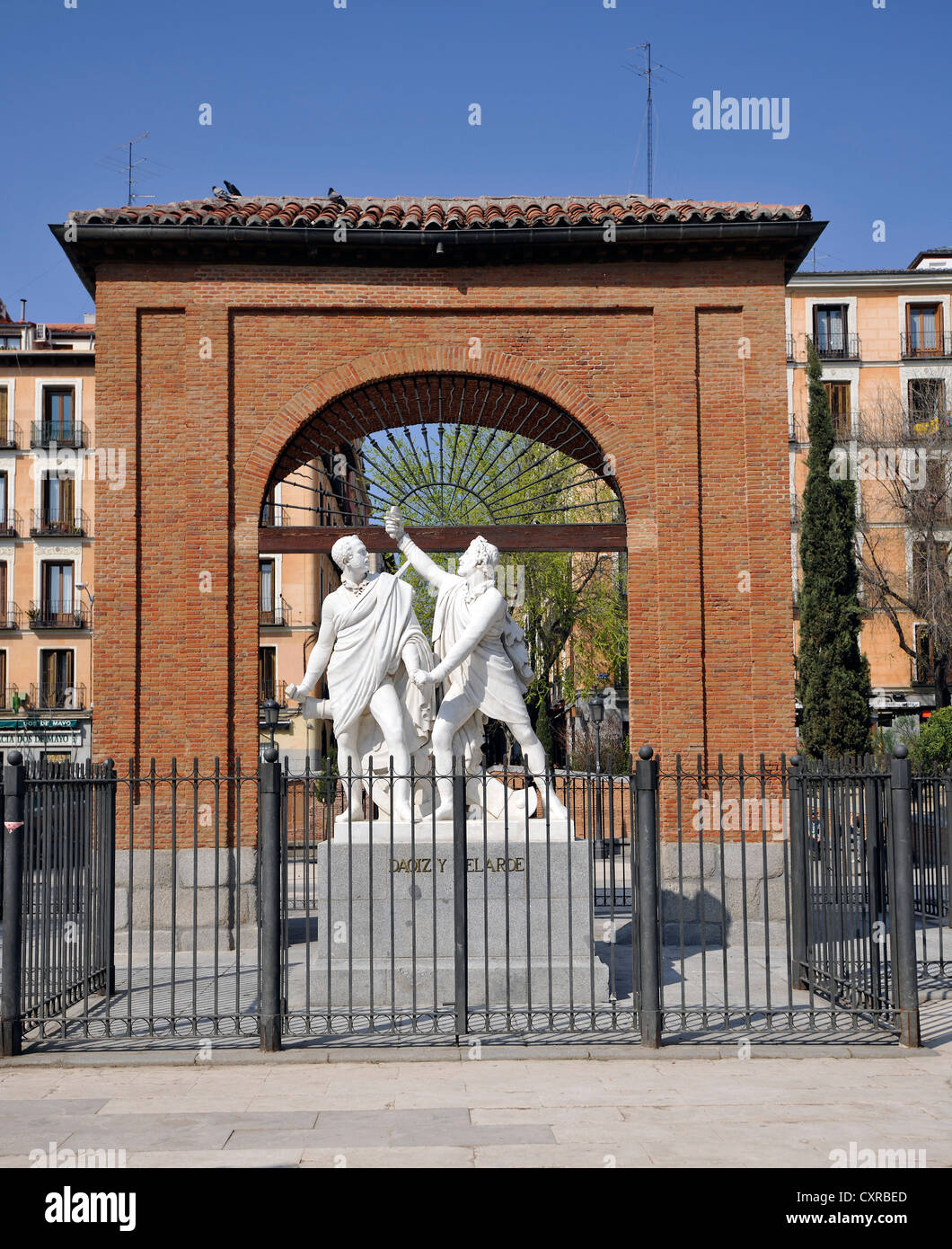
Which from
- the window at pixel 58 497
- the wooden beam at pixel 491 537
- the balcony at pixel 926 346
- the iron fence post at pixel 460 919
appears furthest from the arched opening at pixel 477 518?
the balcony at pixel 926 346

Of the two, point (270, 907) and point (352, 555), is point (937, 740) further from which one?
point (270, 907)

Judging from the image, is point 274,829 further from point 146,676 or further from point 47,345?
point 47,345

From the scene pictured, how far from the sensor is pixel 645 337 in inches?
536

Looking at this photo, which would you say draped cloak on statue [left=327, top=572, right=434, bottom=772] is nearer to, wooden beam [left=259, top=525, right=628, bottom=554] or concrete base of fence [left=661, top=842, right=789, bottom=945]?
wooden beam [left=259, top=525, right=628, bottom=554]

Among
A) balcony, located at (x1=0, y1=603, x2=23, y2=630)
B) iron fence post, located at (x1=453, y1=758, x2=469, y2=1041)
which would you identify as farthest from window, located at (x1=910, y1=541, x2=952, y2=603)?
balcony, located at (x1=0, y1=603, x2=23, y2=630)

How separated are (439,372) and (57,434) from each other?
25.1 m

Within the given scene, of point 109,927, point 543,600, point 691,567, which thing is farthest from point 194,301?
point 543,600

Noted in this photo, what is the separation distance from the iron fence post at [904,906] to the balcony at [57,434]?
31.6m

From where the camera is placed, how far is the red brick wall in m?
13.1

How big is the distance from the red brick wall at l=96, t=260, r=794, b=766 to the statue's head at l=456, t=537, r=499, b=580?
382cm

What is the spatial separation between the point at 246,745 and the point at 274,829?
212 inches

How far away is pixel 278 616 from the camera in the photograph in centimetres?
3591

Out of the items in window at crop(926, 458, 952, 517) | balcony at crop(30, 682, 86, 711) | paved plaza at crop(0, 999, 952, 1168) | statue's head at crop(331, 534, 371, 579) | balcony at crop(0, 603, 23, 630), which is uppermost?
window at crop(926, 458, 952, 517)
